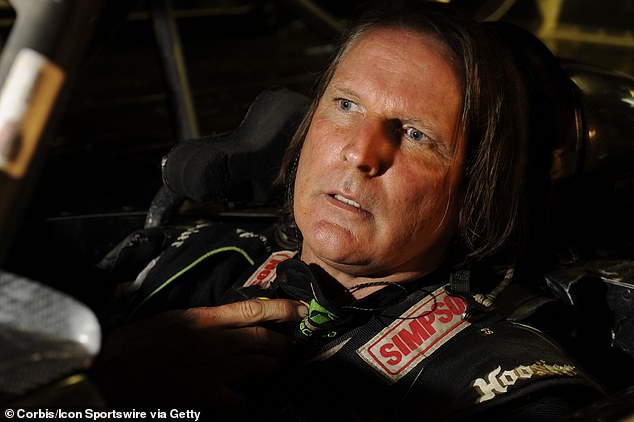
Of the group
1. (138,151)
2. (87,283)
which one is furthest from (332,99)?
(138,151)

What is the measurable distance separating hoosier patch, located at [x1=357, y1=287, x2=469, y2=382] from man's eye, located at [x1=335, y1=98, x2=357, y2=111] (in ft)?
1.03

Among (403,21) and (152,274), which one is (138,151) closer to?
(152,274)

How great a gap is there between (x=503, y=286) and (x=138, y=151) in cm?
238

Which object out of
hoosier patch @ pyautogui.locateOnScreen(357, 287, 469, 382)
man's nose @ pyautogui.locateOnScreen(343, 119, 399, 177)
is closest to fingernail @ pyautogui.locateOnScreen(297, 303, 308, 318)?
hoosier patch @ pyautogui.locateOnScreen(357, 287, 469, 382)

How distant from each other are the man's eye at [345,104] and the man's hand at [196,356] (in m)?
0.31

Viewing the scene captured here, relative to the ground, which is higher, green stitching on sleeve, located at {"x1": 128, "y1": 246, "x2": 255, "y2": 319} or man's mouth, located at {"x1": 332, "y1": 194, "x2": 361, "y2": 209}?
man's mouth, located at {"x1": 332, "y1": 194, "x2": 361, "y2": 209}

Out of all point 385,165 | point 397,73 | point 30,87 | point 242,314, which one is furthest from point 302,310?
point 30,87

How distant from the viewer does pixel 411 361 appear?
1229mm

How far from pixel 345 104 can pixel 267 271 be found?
0.33m

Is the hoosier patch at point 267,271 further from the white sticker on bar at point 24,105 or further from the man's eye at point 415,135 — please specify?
the white sticker on bar at point 24,105

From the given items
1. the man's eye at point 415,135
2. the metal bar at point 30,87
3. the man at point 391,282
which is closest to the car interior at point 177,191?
the metal bar at point 30,87

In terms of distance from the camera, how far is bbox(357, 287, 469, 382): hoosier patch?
4.03ft

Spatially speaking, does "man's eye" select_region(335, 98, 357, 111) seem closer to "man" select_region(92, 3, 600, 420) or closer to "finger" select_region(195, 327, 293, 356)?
"man" select_region(92, 3, 600, 420)

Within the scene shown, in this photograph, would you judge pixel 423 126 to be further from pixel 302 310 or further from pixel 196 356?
pixel 196 356
